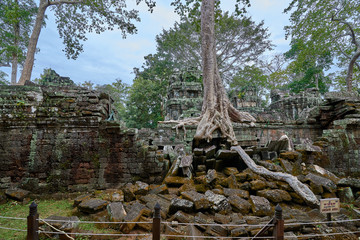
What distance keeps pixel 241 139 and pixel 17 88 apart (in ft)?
24.6

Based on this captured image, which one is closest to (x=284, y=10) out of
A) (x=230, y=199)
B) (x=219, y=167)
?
(x=219, y=167)

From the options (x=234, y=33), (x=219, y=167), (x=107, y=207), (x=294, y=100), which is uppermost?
(x=234, y=33)

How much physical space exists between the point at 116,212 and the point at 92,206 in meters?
0.56

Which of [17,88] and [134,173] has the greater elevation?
[17,88]

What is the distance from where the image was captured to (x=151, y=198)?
12.6ft

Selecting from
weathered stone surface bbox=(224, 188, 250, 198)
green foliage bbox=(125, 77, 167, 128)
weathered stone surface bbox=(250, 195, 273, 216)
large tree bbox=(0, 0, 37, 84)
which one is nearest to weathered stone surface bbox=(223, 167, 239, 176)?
weathered stone surface bbox=(224, 188, 250, 198)

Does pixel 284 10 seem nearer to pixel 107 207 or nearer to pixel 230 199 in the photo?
pixel 230 199

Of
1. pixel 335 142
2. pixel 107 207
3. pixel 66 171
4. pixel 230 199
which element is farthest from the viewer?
pixel 335 142

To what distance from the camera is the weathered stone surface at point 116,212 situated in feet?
10.2

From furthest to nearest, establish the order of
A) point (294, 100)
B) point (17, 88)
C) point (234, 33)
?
point (234, 33)
point (294, 100)
point (17, 88)

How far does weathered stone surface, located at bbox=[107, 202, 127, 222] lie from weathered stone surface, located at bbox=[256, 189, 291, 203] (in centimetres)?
276

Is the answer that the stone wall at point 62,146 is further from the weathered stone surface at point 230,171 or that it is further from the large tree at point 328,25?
the large tree at point 328,25

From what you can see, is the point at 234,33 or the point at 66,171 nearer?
the point at 66,171

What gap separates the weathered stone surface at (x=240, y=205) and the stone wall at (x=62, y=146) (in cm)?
208
